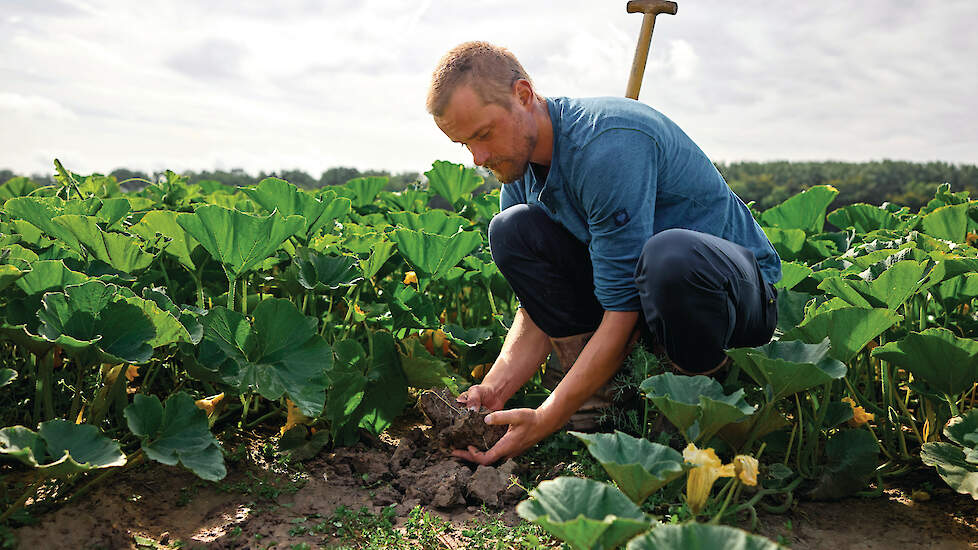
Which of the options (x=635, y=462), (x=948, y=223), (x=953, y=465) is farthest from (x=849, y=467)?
(x=948, y=223)

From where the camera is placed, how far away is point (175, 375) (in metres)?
2.24

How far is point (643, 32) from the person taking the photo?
3033 millimetres

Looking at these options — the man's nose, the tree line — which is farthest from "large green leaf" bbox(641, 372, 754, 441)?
the tree line

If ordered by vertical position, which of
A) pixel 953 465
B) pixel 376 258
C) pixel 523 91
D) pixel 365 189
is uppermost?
pixel 523 91

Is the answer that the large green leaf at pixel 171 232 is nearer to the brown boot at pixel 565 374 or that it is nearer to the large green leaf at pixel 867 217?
the brown boot at pixel 565 374

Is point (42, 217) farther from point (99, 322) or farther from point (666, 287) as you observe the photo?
point (666, 287)

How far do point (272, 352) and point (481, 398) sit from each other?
25.7 inches

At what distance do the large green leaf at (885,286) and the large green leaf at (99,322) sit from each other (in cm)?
169

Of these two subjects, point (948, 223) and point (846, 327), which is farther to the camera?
point (948, 223)

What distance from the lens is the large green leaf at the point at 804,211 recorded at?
329 centimetres

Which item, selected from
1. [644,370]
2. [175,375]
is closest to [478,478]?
[644,370]

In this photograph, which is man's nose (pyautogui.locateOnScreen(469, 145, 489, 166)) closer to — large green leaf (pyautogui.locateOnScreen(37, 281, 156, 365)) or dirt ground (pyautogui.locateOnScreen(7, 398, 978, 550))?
dirt ground (pyautogui.locateOnScreen(7, 398, 978, 550))

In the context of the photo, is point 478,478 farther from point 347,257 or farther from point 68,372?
point 68,372

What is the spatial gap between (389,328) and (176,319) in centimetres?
82
